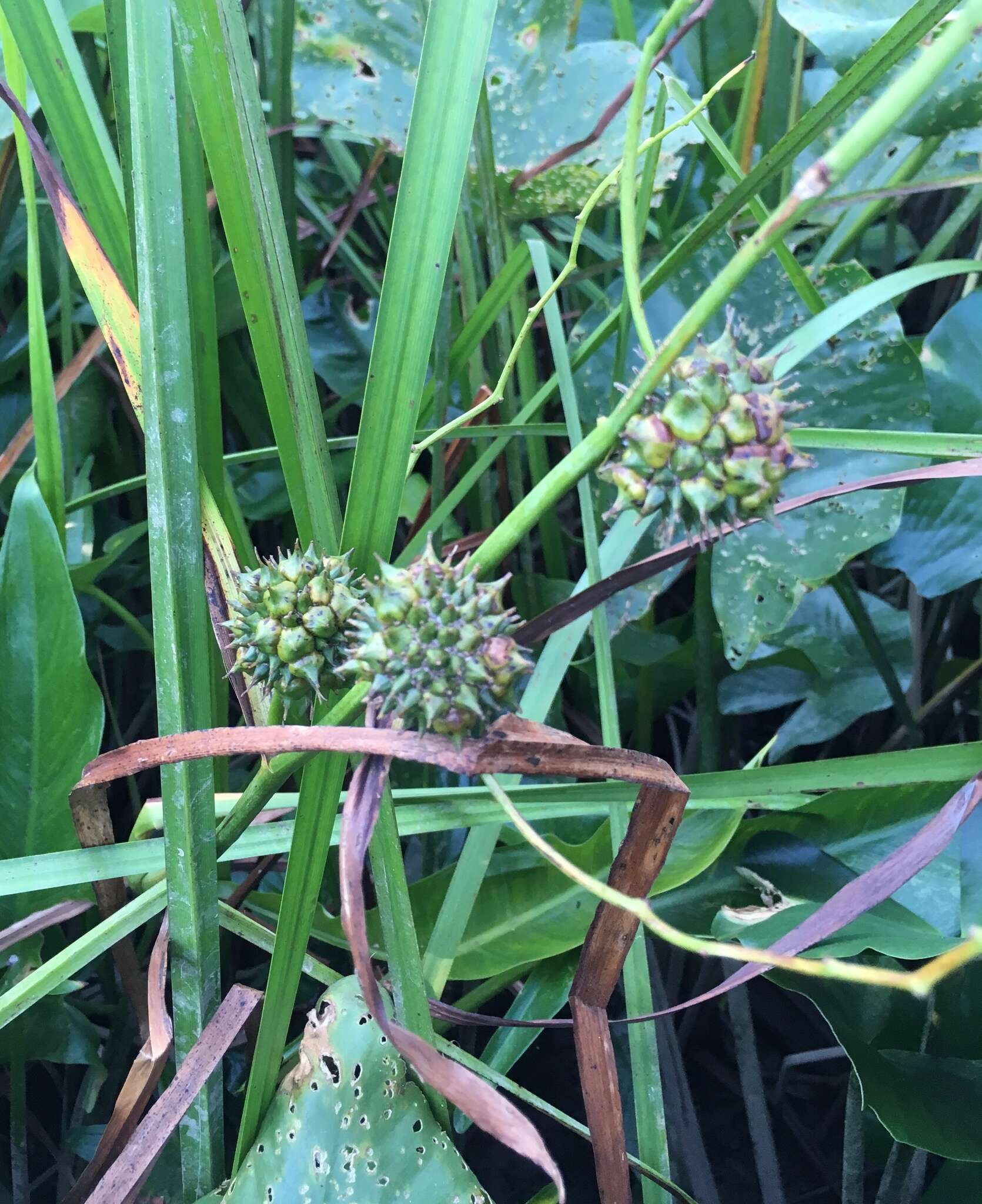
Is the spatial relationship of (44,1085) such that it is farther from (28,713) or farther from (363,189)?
(363,189)

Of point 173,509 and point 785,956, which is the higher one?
point 173,509

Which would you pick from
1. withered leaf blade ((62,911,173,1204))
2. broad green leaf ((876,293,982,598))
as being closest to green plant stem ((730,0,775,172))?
broad green leaf ((876,293,982,598))

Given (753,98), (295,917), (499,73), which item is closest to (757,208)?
(753,98)

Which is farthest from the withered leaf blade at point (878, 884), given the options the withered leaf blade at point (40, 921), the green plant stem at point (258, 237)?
the withered leaf blade at point (40, 921)

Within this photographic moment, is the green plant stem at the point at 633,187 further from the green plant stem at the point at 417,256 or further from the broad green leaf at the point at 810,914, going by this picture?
the broad green leaf at the point at 810,914

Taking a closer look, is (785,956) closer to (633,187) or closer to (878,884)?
(878,884)

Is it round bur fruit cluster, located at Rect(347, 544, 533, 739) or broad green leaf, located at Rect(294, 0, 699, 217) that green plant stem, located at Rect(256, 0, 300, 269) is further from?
round bur fruit cluster, located at Rect(347, 544, 533, 739)
